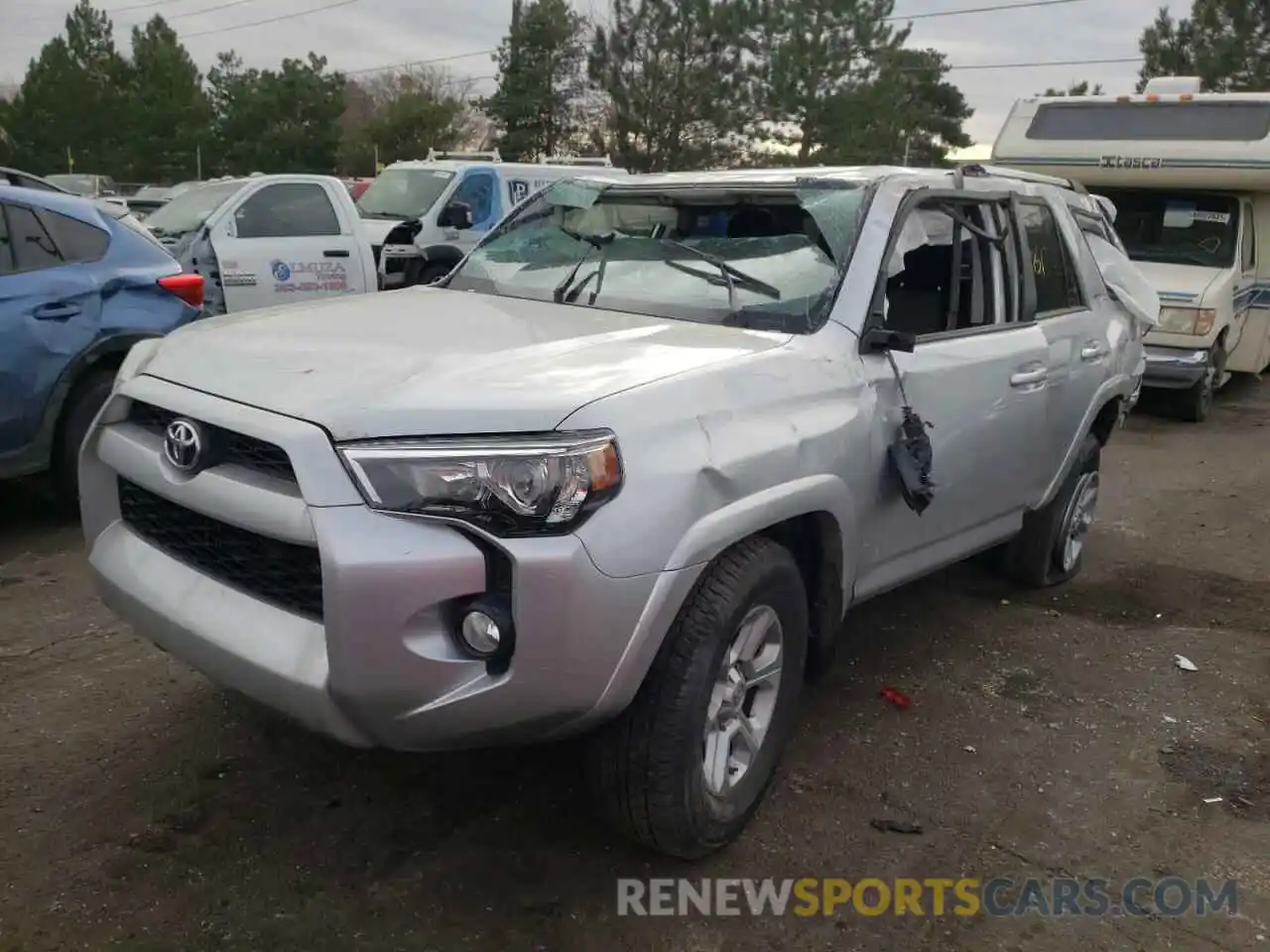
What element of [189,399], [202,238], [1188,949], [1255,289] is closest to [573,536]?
[189,399]

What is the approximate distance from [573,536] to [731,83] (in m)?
37.5

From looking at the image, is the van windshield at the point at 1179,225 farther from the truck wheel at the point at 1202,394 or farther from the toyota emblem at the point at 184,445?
the toyota emblem at the point at 184,445

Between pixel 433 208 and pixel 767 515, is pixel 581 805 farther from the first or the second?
pixel 433 208

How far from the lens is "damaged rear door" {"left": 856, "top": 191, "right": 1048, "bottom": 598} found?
3.52 metres

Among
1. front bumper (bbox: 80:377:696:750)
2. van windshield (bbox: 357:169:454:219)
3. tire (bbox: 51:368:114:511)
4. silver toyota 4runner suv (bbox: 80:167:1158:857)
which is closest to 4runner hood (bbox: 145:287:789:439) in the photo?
silver toyota 4runner suv (bbox: 80:167:1158:857)

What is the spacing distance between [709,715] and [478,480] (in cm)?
93

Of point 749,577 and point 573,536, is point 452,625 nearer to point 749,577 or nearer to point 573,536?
point 573,536

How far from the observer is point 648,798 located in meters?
2.75

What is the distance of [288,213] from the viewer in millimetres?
9555

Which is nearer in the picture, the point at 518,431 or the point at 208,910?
the point at 518,431

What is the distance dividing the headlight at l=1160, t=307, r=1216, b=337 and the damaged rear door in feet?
19.5

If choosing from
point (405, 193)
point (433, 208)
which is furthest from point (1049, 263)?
point (405, 193)

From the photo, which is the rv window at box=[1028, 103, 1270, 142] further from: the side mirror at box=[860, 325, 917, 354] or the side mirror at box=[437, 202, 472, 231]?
the side mirror at box=[860, 325, 917, 354]

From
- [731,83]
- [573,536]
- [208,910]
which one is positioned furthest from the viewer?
[731,83]
